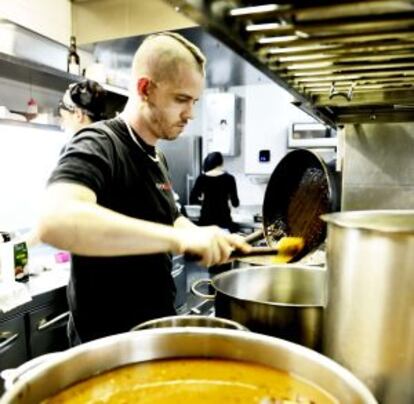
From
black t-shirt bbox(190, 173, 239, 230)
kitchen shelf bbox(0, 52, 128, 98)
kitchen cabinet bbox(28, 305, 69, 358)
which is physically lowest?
kitchen cabinet bbox(28, 305, 69, 358)

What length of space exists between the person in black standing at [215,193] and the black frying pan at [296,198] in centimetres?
316

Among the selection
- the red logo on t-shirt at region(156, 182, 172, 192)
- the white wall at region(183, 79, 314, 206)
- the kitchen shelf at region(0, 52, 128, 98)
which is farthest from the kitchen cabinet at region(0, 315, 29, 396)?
the white wall at region(183, 79, 314, 206)

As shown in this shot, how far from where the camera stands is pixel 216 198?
15.6 ft

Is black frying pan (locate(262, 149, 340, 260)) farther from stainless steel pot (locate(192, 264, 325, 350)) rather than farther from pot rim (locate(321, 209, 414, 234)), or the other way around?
pot rim (locate(321, 209, 414, 234))

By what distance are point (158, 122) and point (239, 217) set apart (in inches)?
152

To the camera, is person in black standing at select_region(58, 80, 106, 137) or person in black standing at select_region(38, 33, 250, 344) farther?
person in black standing at select_region(58, 80, 106, 137)

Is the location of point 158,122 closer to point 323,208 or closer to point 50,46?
point 323,208

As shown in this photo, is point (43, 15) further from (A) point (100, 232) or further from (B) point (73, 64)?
(A) point (100, 232)

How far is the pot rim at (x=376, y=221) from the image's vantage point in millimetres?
648

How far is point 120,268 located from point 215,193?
3.50 m

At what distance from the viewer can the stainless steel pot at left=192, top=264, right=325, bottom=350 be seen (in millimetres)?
907

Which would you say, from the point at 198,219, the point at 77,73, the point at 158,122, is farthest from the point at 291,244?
the point at 198,219

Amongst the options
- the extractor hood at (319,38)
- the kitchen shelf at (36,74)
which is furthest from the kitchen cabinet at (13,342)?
the extractor hood at (319,38)

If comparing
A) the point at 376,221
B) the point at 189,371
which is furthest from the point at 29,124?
the point at 376,221
